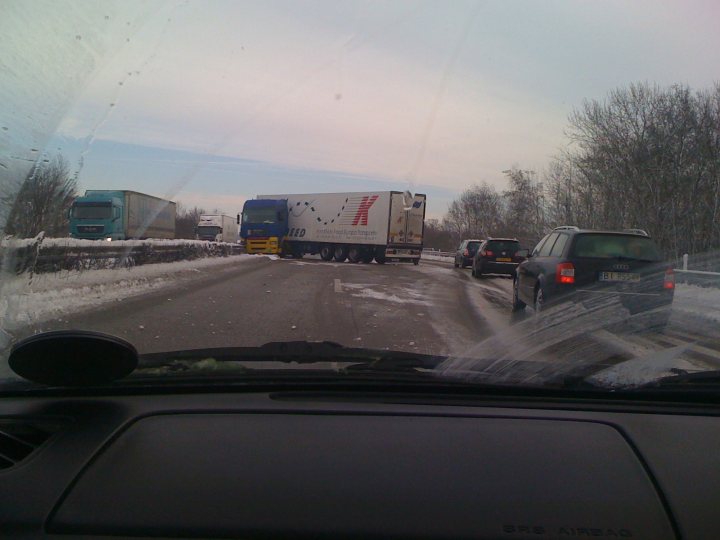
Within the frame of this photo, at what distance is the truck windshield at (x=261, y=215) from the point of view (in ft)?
115

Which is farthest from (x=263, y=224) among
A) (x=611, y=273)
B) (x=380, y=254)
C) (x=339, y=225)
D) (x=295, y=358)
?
(x=295, y=358)

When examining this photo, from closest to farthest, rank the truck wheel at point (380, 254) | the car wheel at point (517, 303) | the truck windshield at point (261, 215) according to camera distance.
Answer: the car wheel at point (517, 303) < the truck wheel at point (380, 254) < the truck windshield at point (261, 215)

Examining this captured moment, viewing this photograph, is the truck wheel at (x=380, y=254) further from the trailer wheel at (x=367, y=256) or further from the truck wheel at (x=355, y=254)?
the truck wheel at (x=355, y=254)

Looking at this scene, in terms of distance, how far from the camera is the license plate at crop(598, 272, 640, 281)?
8578 mm

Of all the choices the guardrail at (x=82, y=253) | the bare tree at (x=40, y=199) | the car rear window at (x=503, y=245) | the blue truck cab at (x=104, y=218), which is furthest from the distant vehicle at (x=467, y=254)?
the bare tree at (x=40, y=199)

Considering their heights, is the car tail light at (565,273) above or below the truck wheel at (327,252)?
above

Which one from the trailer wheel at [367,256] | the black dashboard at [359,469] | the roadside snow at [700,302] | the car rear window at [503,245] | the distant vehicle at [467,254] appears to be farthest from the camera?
the trailer wheel at [367,256]

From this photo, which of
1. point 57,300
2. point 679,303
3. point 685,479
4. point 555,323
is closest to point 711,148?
point 679,303

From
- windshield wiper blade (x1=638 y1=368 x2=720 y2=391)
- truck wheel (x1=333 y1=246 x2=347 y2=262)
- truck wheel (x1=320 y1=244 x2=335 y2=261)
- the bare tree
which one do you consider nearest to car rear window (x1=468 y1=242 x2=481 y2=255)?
truck wheel (x1=333 y1=246 x2=347 y2=262)

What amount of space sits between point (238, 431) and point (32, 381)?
1.15 meters

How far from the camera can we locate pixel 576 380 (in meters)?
2.91

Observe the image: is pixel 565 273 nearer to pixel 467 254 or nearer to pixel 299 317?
pixel 299 317

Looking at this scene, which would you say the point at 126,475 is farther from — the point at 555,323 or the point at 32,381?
the point at 555,323

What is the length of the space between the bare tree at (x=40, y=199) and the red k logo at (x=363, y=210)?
998 inches
